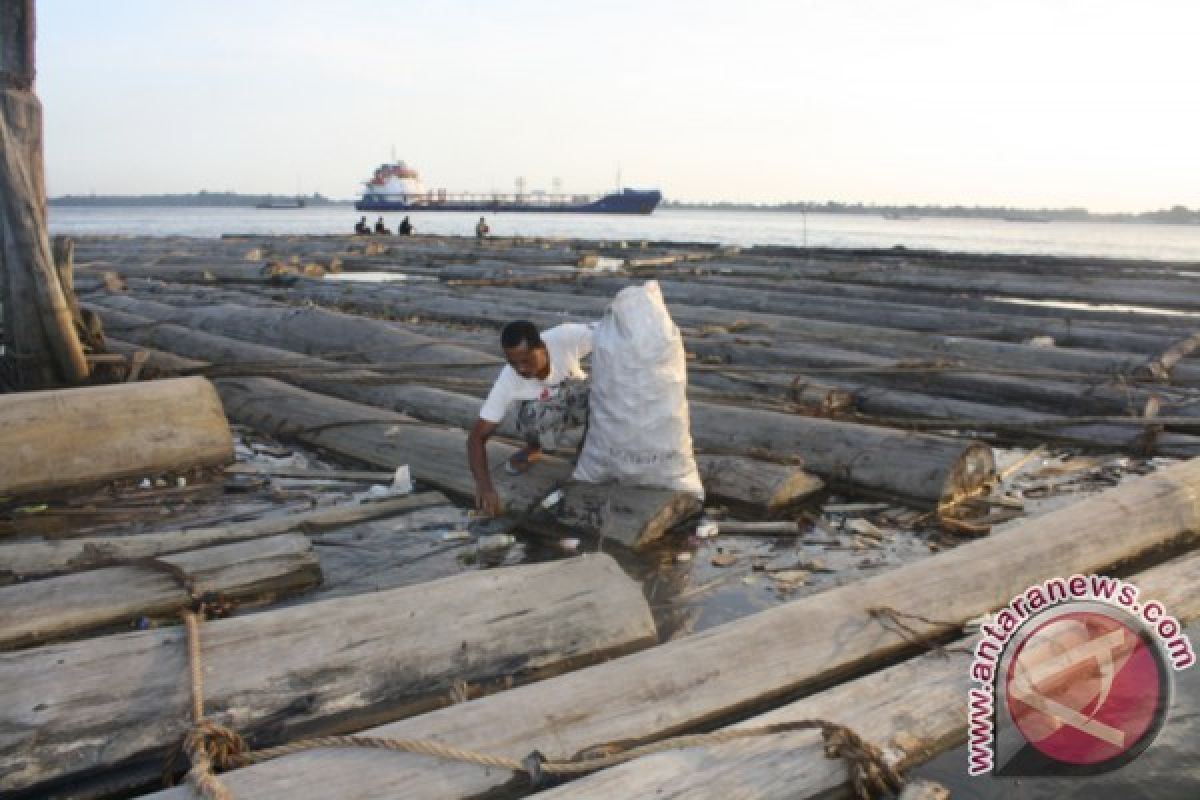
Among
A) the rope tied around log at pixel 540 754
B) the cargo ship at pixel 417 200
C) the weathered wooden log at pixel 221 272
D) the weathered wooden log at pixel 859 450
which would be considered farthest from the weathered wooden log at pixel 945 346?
the cargo ship at pixel 417 200

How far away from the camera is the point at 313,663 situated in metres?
3.31

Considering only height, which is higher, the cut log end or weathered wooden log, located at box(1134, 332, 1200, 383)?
weathered wooden log, located at box(1134, 332, 1200, 383)

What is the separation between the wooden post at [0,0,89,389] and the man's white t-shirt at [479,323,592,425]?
4.22 m

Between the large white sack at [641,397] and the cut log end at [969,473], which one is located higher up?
the large white sack at [641,397]

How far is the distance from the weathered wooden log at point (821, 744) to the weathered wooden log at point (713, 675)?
0.43 ft

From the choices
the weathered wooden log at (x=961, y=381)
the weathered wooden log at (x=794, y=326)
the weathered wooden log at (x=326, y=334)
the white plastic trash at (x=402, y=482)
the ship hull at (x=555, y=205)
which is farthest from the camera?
the ship hull at (x=555, y=205)

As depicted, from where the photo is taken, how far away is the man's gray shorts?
5809 millimetres

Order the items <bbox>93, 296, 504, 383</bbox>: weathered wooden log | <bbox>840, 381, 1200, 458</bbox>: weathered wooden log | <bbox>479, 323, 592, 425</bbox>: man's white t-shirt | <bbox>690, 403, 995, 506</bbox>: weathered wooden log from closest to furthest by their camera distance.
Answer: <bbox>479, 323, 592, 425</bbox>: man's white t-shirt
<bbox>690, 403, 995, 506</bbox>: weathered wooden log
<bbox>840, 381, 1200, 458</bbox>: weathered wooden log
<bbox>93, 296, 504, 383</bbox>: weathered wooden log

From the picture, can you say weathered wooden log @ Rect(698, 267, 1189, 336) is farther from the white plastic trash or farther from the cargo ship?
the cargo ship

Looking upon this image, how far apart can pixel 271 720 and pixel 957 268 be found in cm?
2040

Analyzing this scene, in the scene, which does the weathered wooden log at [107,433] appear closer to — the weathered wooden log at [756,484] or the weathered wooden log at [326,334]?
the weathered wooden log at [326,334]

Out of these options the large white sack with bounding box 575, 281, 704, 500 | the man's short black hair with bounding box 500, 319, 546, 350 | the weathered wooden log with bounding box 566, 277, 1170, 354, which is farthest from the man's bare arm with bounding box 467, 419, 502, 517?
the weathered wooden log with bounding box 566, 277, 1170, 354

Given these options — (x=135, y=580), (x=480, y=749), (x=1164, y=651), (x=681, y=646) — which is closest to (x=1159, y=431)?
(x=1164, y=651)

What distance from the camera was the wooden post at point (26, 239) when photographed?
297 inches
